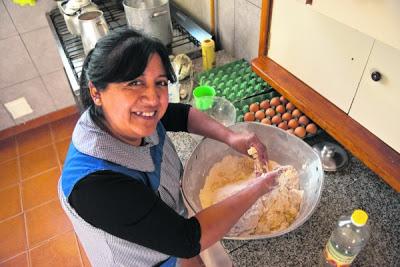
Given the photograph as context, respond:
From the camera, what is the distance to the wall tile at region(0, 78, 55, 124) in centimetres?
231

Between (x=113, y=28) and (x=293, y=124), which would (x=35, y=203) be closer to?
(x=113, y=28)

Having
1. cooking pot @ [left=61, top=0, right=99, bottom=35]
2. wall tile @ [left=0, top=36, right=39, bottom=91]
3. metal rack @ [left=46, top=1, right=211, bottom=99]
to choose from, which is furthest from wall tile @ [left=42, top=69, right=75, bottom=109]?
cooking pot @ [left=61, top=0, right=99, bottom=35]

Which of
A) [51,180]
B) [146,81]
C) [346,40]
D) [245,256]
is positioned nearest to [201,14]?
[346,40]

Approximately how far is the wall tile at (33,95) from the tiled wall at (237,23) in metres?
1.49

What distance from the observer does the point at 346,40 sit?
780mm

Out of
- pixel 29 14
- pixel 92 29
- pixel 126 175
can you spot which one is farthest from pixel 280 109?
pixel 29 14

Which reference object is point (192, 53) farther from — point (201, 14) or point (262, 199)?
point (262, 199)

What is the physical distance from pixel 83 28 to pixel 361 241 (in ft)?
4.43

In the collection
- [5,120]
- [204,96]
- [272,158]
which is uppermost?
[204,96]

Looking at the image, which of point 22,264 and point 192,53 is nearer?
point 192,53

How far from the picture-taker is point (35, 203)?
200 cm

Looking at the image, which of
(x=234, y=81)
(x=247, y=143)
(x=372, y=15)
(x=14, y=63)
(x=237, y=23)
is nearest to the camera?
A: (x=372, y=15)

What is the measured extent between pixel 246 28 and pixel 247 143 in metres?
0.64

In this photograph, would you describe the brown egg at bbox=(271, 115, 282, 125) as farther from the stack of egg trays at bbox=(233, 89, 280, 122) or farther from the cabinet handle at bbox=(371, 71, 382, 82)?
the cabinet handle at bbox=(371, 71, 382, 82)
